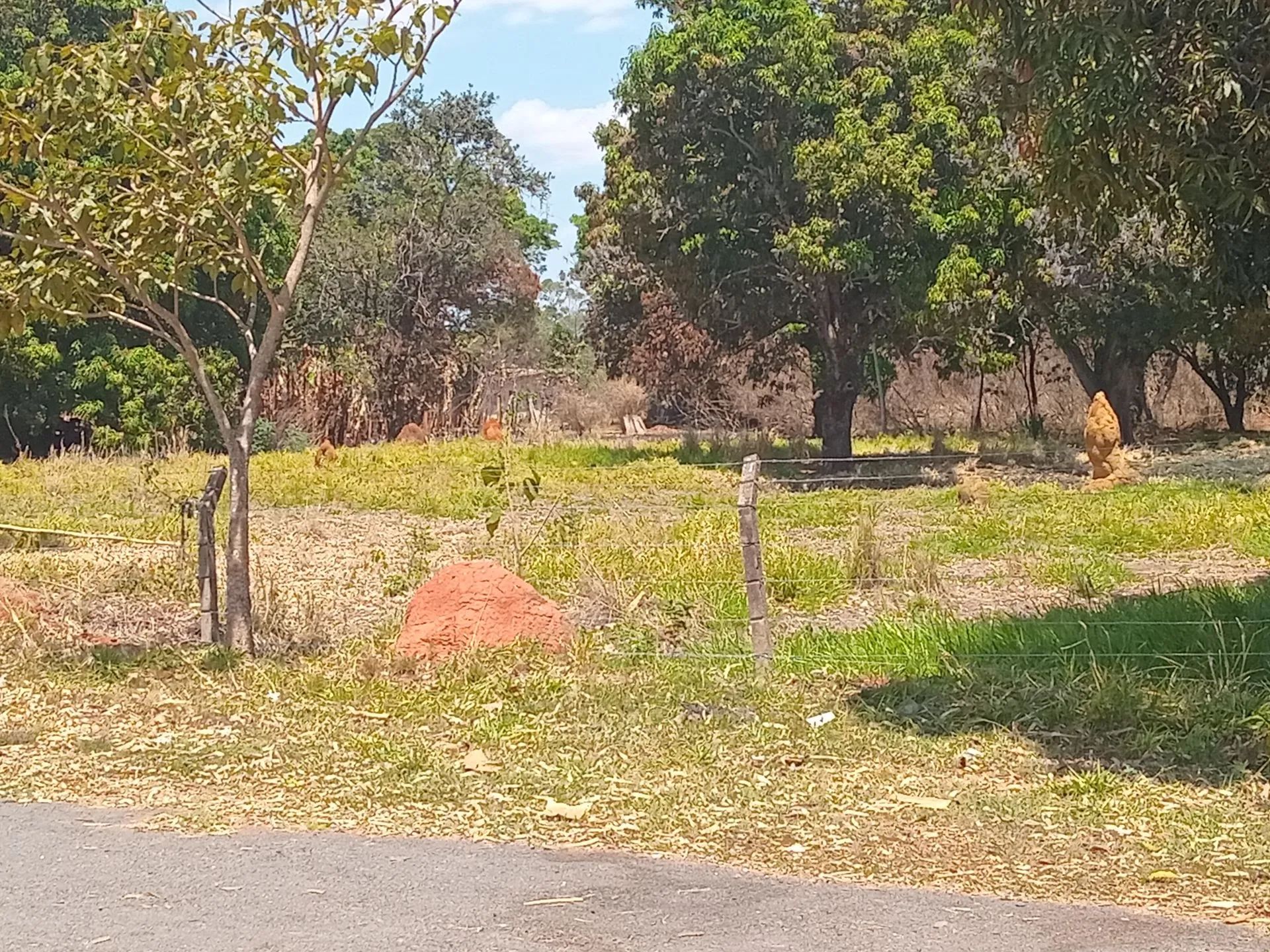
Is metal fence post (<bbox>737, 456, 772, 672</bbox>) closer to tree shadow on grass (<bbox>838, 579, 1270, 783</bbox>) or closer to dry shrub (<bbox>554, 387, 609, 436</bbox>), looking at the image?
tree shadow on grass (<bbox>838, 579, 1270, 783</bbox>)

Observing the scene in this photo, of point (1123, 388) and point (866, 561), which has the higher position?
point (1123, 388)

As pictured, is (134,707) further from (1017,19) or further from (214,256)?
(1017,19)

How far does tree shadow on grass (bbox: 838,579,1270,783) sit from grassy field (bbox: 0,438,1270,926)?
18 millimetres

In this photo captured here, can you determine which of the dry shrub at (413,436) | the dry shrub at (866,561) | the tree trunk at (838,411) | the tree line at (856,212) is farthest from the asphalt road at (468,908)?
the dry shrub at (413,436)

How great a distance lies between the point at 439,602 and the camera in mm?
8570

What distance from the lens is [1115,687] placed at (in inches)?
275

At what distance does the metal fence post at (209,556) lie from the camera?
8.69 meters

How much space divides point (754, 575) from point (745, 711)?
808 millimetres

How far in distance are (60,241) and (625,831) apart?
457 centimetres

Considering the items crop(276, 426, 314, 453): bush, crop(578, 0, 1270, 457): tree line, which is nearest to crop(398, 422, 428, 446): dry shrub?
crop(276, 426, 314, 453): bush

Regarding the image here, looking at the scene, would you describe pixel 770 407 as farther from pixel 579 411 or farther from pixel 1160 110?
pixel 1160 110

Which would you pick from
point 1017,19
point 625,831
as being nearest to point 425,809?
point 625,831

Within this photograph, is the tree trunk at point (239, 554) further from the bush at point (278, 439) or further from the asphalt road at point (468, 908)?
the bush at point (278, 439)

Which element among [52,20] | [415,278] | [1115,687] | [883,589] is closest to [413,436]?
[415,278]
